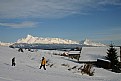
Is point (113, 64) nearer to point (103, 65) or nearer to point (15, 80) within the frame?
point (103, 65)

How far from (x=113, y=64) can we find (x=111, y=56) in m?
2.54

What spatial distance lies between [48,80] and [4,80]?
3428 mm

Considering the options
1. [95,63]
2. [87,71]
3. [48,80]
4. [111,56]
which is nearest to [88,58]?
[95,63]

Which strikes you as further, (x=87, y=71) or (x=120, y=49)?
(x=120, y=49)

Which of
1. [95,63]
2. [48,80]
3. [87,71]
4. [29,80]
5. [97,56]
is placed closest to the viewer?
[29,80]

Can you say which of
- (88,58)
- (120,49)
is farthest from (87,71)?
(120,49)

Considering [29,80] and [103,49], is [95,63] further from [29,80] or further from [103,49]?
[29,80]

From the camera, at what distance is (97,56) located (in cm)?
5816

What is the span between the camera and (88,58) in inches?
2206

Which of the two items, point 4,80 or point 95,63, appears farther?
point 95,63

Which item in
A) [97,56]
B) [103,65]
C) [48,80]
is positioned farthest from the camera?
[97,56]

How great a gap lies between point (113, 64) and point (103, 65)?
6.53 feet

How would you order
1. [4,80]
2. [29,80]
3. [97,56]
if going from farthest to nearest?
1. [97,56]
2. [29,80]
3. [4,80]

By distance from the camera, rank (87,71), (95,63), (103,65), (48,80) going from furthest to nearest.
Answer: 1. (95,63)
2. (103,65)
3. (87,71)
4. (48,80)
